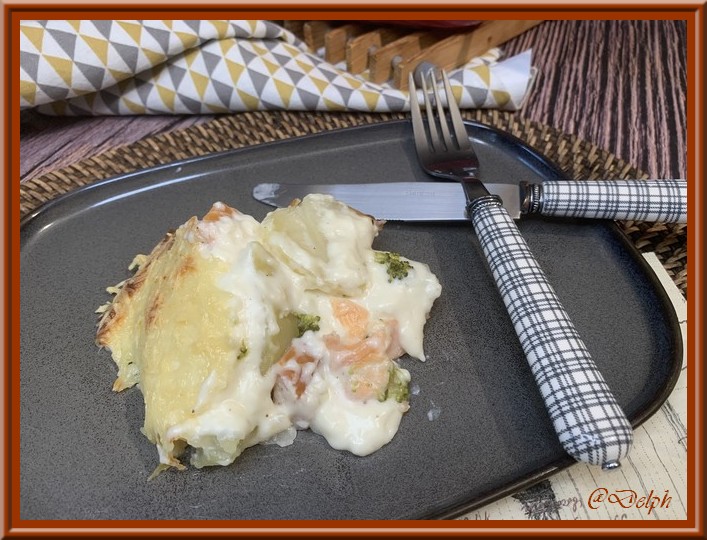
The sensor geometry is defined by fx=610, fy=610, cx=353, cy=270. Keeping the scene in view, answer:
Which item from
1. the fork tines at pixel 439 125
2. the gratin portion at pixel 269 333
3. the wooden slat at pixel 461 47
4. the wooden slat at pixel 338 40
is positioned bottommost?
the gratin portion at pixel 269 333

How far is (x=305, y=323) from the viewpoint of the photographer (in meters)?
0.98

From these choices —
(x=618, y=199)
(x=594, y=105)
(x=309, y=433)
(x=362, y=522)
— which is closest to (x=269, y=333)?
(x=309, y=433)

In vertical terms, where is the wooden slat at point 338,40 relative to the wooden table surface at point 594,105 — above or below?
above

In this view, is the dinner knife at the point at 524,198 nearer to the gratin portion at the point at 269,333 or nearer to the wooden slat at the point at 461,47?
the gratin portion at the point at 269,333

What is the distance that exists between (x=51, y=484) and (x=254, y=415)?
0.32 metres

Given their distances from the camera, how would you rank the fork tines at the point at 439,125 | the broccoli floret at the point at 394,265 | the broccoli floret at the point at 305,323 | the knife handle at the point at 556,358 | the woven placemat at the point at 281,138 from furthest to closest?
the fork tines at the point at 439,125
the woven placemat at the point at 281,138
the broccoli floret at the point at 394,265
the broccoli floret at the point at 305,323
the knife handle at the point at 556,358

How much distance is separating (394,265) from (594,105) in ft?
3.70

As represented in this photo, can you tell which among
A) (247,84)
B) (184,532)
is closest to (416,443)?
(184,532)

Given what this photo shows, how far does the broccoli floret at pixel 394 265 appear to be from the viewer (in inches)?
42.6

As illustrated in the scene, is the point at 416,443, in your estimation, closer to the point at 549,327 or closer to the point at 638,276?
the point at 549,327

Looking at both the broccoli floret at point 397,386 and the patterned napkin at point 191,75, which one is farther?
the patterned napkin at point 191,75

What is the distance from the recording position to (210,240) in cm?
100

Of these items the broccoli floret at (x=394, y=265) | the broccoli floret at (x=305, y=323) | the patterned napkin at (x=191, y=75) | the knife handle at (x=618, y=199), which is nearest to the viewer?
the broccoli floret at (x=305, y=323)

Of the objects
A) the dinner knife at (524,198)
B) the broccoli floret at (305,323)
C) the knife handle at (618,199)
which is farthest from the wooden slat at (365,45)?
the broccoli floret at (305,323)
